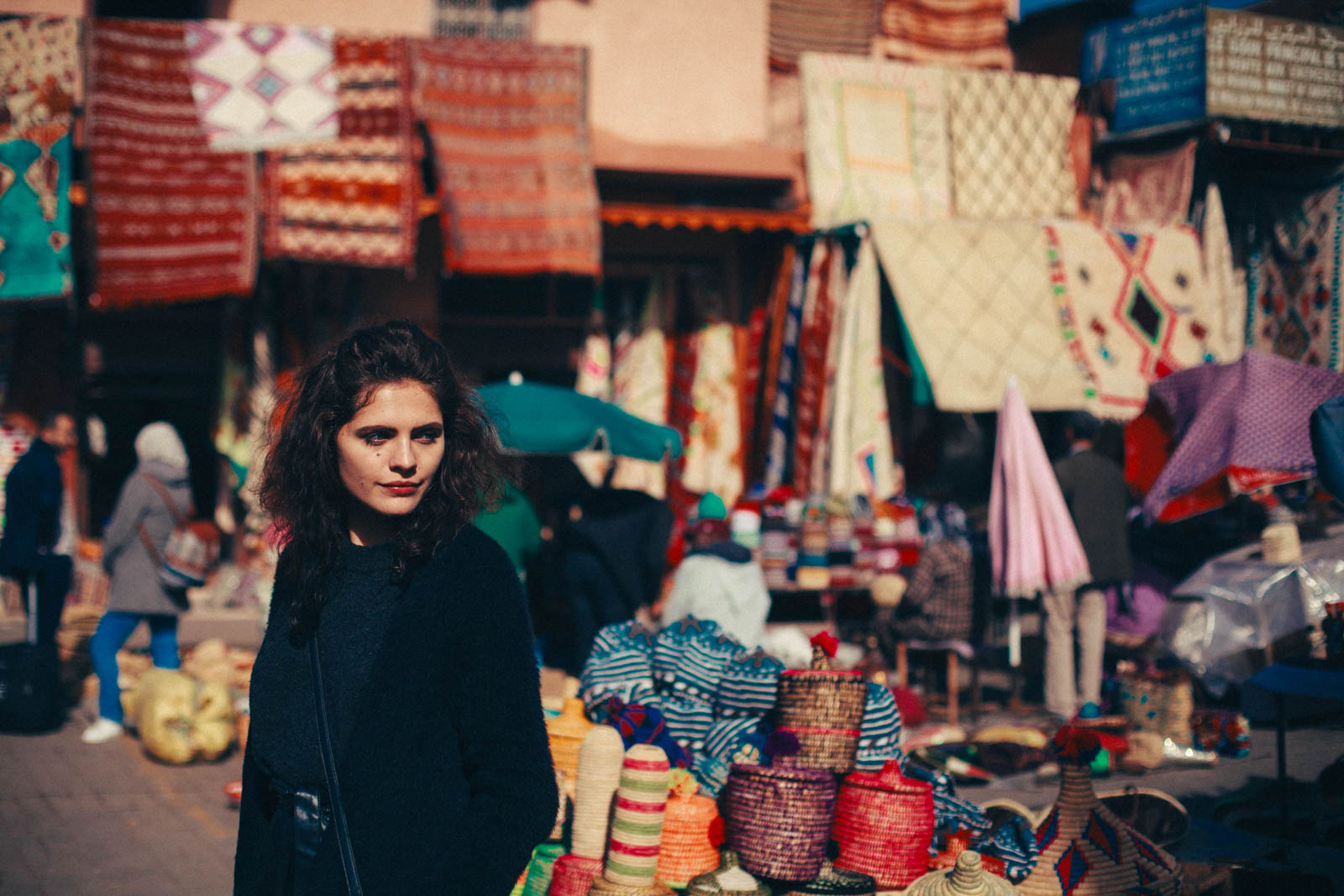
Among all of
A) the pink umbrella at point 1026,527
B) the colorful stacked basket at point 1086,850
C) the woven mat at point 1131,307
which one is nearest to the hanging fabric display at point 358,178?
the pink umbrella at point 1026,527

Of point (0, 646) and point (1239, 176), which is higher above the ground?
point (1239, 176)

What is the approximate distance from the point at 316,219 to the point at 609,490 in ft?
12.6

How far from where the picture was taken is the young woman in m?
1.69

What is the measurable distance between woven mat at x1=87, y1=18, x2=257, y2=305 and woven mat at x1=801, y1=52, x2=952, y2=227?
4.98 meters

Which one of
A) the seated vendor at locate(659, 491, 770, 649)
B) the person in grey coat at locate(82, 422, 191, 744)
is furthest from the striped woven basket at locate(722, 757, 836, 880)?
the person in grey coat at locate(82, 422, 191, 744)

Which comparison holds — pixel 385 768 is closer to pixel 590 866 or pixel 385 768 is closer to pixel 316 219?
pixel 590 866

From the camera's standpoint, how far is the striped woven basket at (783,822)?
145 inches

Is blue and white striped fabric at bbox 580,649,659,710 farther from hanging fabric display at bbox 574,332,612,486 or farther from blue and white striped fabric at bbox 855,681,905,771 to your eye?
hanging fabric display at bbox 574,332,612,486

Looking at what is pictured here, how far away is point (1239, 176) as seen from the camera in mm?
10766

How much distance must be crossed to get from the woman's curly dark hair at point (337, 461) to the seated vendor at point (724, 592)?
393 centimetres

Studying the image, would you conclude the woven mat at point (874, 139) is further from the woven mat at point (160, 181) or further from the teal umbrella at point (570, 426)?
the woven mat at point (160, 181)

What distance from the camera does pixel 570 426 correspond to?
22.4ft

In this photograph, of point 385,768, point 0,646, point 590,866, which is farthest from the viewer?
point 0,646

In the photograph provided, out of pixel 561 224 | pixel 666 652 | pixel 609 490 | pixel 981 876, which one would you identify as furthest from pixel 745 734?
pixel 561 224
